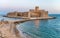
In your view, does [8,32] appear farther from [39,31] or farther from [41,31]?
[41,31]

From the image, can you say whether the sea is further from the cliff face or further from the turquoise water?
the cliff face

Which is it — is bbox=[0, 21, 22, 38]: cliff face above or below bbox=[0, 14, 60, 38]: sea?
above

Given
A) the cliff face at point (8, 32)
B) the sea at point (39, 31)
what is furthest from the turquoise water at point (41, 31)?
the cliff face at point (8, 32)

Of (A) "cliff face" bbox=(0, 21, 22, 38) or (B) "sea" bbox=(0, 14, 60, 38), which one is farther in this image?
(B) "sea" bbox=(0, 14, 60, 38)

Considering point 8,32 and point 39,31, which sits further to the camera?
point 39,31

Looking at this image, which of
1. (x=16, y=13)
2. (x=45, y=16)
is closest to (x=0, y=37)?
(x=45, y=16)

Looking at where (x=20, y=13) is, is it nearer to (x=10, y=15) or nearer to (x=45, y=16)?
(x=10, y=15)

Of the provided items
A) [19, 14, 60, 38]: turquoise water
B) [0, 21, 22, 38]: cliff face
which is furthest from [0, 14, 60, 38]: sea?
[0, 21, 22, 38]: cliff face

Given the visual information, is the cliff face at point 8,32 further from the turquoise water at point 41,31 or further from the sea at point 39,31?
the turquoise water at point 41,31

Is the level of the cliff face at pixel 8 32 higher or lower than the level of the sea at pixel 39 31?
higher

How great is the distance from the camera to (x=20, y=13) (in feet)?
122

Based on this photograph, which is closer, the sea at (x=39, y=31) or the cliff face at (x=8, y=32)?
the cliff face at (x=8, y=32)

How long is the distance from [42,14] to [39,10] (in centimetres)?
104

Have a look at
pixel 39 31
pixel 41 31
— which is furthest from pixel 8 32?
pixel 41 31
